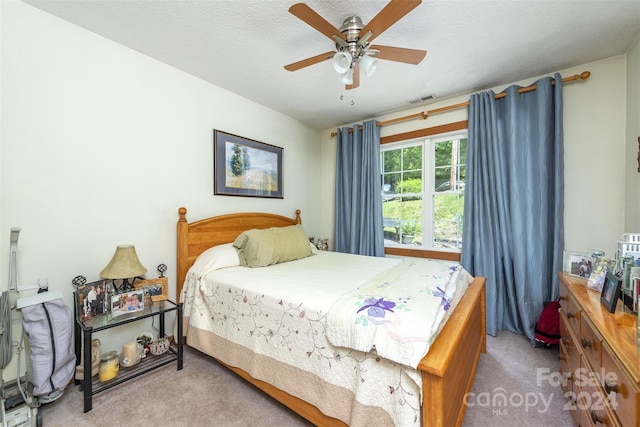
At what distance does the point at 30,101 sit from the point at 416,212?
3.54 meters

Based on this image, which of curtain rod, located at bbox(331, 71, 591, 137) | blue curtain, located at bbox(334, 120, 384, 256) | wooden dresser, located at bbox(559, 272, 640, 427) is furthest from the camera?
blue curtain, located at bbox(334, 120, 384, 256)

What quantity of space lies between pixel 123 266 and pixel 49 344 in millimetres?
526

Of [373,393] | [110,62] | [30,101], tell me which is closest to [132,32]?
[110,62]

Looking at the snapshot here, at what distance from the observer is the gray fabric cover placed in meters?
1.41

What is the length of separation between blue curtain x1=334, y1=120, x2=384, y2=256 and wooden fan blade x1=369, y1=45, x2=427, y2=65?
1720 millimetres

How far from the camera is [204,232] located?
2447mm

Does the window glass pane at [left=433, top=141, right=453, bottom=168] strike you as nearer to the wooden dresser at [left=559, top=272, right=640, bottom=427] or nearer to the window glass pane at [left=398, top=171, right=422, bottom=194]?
the window glass pane at [left=398, top=171, right=422, bottom=194]

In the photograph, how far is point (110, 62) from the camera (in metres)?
1.96

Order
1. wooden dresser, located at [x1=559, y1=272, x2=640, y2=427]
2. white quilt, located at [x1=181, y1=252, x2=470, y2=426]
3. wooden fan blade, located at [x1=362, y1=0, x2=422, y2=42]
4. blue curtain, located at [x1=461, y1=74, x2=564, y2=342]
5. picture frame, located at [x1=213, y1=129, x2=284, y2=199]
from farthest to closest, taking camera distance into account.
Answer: picture frame, located at [x1=213, y1=129, x2=284, y2=199]
blue curtain, located at [x1=461, y1=74, x2=564, y2=342]
wooden fan blade, located at [x1=362, y1=0, x2=422, y2=42]
white quilt, located at [x1=181, y1=252, x2=470, y2=426]
wooden dresser, located at [x1=559, y1=272, x2=640, y2=427]

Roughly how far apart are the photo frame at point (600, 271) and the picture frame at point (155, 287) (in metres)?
2.97

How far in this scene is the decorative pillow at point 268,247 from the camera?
7.43 feet

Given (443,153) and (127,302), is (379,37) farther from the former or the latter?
(127,302)

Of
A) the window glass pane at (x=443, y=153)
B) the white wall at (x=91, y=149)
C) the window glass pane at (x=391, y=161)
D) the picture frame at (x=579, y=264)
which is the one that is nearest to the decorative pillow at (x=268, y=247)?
the white wall at (x=91, y=149)

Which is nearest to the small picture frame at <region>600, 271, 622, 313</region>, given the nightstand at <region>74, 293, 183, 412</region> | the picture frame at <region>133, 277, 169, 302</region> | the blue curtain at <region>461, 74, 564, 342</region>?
the blue curtain at <region>461, 74, 564, 342</region>
